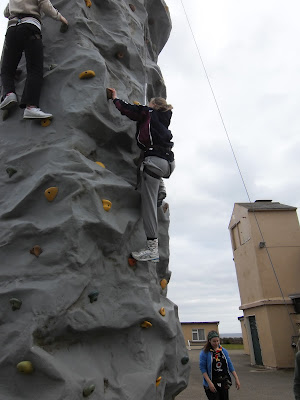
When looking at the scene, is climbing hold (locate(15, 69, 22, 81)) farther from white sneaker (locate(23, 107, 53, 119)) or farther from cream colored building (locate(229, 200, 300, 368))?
cream colored building (locate(229, 200, 300, 368))

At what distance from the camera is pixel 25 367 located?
205cm

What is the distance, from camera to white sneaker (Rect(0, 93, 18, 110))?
124 inches

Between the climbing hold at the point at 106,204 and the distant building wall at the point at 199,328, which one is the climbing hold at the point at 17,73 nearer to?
the climbing hold at the point at 106,204

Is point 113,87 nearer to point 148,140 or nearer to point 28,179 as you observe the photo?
point 148,140

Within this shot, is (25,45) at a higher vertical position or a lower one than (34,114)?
higher

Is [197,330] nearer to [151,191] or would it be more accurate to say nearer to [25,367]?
[151,191]

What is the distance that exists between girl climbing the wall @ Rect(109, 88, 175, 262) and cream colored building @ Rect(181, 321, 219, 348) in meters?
19.5

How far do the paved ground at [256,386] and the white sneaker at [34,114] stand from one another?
23.0 feet

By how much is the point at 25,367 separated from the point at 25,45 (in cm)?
272

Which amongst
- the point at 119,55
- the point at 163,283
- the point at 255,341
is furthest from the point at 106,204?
the point at 255,341

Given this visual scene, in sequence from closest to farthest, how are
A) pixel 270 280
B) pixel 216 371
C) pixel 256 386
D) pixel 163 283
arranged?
pixel 163 283, pixel 216 371, pixel 256 386, pixel 270 280

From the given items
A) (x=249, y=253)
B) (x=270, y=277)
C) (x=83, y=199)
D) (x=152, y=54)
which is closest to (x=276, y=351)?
(x=270, y=277)

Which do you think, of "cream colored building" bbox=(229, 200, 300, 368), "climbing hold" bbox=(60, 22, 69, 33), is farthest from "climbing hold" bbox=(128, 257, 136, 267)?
"cream colored building" bbox=(229, 200, 300, 368)

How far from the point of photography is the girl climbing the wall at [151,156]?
3.03m
